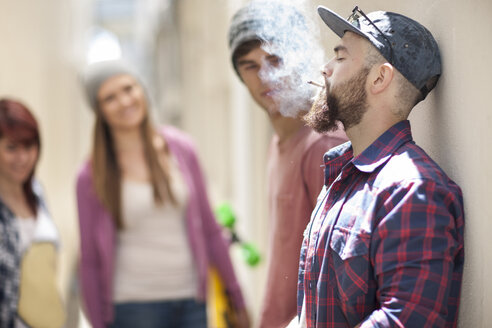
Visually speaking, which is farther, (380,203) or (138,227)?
(138,227)

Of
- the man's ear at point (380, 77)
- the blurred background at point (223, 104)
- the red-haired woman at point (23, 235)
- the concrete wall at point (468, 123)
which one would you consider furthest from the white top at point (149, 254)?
the man's ear at point (380, 77)

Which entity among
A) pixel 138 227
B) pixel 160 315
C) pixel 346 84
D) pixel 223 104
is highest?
pixel 346 84

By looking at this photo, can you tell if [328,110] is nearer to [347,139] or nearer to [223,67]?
[347,139]

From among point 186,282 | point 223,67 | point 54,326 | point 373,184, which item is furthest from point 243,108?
point 373,184

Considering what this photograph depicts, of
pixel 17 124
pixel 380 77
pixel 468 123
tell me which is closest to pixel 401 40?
pixel 380 77

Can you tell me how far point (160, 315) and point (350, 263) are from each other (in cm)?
206

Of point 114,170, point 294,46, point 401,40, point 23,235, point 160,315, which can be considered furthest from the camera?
point 114,170

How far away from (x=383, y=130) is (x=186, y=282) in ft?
6.70

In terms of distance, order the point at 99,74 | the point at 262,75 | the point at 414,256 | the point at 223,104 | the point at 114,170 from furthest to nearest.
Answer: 1. the point at 223,104
2. the point at 99,74
3. the point at 114,170
4. the point at 262,75
5. the point at 414,256

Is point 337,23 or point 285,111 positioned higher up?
point 337,23

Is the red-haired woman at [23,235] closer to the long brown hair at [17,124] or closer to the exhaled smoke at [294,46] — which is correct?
the long brown hair at [17,124]

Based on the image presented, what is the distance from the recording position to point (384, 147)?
5.34ft

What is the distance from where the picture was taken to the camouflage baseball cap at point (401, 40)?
162 cm

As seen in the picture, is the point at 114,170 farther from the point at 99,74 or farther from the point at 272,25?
the point at 272,25
